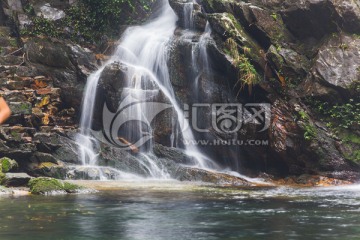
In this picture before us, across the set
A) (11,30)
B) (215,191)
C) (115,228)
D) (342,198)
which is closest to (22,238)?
(115,228)

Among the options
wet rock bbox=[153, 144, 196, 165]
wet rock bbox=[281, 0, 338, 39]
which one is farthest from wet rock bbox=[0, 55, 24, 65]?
wet rock bbox=[281, 0, 338, 39]

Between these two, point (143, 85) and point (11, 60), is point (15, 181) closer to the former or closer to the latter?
point (143, 85)

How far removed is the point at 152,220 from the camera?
8688 millimetres

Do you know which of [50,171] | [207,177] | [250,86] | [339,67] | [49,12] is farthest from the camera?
[49,12]

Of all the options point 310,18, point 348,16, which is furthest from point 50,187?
point 348,16

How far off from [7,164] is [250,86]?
10.3 m

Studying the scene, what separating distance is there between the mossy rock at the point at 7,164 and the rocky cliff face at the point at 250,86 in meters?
0.68

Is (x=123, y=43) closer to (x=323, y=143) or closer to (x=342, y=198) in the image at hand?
(x=323, y=143)

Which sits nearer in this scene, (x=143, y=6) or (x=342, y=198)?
(x=342, y=198)

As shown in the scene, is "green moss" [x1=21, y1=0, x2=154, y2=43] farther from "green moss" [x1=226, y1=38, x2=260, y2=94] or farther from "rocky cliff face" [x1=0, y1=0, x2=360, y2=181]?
"green moss" [x1=226, y1=38, x2=260, y2=94]

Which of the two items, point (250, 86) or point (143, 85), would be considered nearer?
point (250, 86)

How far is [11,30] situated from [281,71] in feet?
53.3

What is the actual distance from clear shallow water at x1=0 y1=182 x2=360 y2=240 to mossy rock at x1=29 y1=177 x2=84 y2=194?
77 cm

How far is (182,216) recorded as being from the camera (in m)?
9.10
